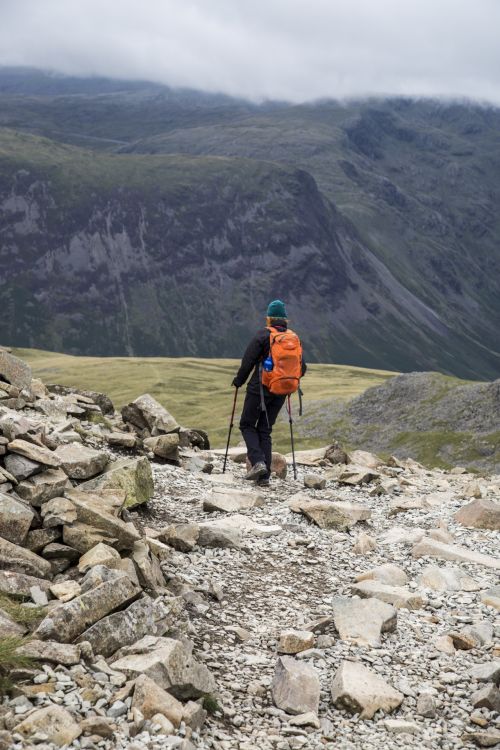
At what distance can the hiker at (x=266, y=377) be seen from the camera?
2402 cm

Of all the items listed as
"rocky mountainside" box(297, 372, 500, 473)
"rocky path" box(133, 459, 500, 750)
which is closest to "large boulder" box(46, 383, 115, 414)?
"rocky path" box(133, 459, 500, 750)

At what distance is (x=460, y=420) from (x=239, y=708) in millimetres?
111505

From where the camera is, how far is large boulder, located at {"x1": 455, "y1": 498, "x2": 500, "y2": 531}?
23141 millimetres

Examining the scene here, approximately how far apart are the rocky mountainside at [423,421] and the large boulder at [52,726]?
99.7 metres

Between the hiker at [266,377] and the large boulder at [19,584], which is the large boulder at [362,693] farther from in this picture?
the hiker at [266,377]

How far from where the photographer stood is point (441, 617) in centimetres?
1548

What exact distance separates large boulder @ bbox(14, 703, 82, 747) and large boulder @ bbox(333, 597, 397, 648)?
6290mm

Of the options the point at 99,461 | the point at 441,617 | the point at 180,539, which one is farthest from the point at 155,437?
the point at 441,617

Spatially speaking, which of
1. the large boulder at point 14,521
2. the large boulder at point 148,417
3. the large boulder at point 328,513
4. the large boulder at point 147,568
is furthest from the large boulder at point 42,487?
the large boulder at point 148,417

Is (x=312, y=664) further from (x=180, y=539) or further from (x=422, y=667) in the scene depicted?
(x=180, y=539)

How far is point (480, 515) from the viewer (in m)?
23.3

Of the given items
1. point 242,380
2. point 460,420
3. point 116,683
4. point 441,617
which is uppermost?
point 242,380

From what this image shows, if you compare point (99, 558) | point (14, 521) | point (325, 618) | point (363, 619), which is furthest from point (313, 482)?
point (14, 521)

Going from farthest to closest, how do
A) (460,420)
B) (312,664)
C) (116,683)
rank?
(460,420) < (312,664) < (116,683)
